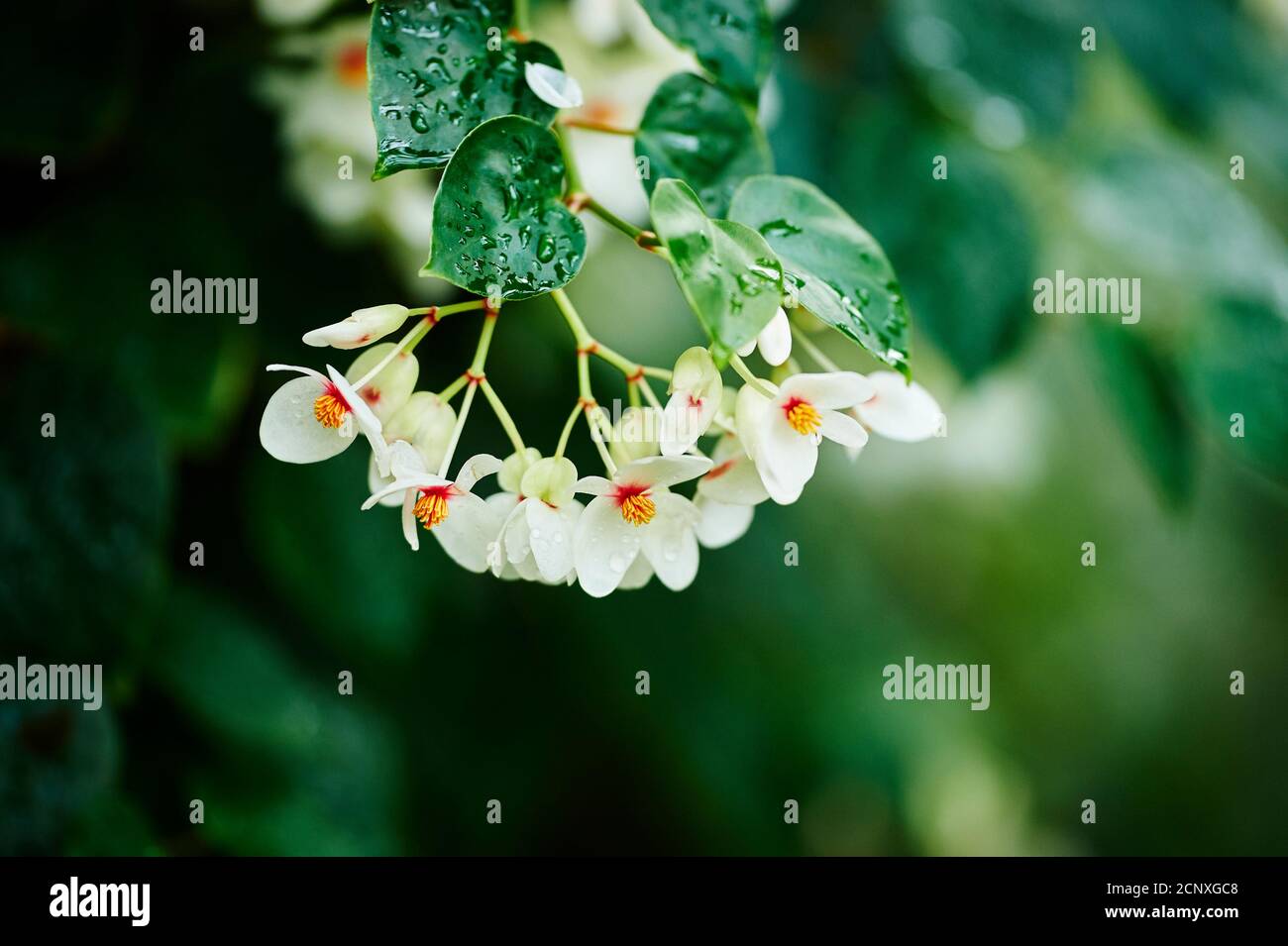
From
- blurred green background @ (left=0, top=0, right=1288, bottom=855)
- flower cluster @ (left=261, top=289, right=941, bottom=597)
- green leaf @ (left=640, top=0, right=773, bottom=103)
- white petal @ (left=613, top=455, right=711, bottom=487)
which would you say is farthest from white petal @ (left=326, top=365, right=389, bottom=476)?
blurred green background @ (left=0, top=0, right=1288, bottom=855)

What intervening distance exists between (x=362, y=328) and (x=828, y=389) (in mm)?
212

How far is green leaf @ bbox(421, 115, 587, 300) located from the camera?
0.41m

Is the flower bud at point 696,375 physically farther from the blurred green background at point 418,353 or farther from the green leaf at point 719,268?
the blurred green background at point 418,353

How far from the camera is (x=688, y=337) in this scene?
1.58 meters

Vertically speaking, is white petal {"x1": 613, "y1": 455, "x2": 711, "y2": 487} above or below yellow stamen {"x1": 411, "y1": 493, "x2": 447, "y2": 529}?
above

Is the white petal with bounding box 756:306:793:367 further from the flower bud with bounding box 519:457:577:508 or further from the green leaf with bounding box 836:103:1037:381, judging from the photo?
the green leaf with bounding box 836:103:1037:381

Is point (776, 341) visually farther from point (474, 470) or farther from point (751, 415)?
point (474, 470)

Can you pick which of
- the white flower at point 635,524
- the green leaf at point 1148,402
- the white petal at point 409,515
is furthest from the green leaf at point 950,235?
the white petal at point 409,515

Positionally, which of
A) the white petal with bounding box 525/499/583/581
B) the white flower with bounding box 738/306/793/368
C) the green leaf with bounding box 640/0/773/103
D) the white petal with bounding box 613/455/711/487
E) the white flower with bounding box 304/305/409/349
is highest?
the green leaf with bounding box 640/0/773/103

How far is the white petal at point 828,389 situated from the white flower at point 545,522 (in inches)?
4.2

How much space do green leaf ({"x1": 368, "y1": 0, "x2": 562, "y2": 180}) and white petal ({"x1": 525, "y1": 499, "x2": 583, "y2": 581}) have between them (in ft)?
0.53

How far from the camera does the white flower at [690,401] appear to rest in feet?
1.45

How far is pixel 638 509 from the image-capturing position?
1.59ft

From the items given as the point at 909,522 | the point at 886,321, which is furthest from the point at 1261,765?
the point at 886,321
